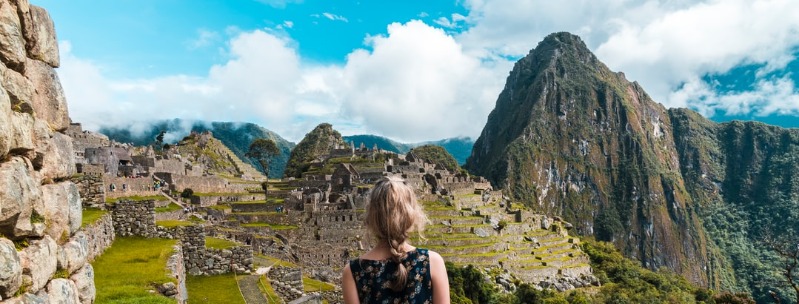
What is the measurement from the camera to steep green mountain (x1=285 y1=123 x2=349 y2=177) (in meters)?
88.8

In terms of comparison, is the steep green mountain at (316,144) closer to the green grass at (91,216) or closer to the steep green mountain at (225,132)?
the steep green mountain at (225,132)

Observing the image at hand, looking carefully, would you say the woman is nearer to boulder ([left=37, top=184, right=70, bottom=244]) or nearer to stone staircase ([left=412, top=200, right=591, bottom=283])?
boulder ([left=37, top=184, right=70, bottom=244])

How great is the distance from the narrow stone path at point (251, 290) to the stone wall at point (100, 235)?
3662mm

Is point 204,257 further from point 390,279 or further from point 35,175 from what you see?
point 390,279

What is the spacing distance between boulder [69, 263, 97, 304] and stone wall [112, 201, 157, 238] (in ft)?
30.3

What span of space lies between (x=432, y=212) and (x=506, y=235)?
9.76m

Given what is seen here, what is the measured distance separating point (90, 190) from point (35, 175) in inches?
438

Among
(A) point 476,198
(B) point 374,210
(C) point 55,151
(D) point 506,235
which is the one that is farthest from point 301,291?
(A) point 476,198

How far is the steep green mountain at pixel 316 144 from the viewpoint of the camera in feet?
291

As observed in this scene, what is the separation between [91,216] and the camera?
12477 millimetres

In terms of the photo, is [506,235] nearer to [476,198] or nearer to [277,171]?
[476,198]

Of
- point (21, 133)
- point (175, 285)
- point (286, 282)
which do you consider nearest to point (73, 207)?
point (21, 133)

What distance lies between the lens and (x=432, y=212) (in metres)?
49.2

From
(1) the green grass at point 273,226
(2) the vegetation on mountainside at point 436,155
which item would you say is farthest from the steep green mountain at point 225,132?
(1) the green grass at point 273,226
